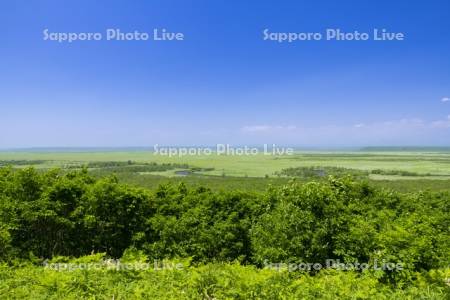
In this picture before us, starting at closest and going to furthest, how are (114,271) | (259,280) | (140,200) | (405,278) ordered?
(259,280) < (114,271) < (405,278) < (140,200)

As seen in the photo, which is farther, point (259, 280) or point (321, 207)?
point (321, 207)

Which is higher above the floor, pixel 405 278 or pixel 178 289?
pixel 178 289

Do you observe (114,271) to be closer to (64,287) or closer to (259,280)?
(64,287)

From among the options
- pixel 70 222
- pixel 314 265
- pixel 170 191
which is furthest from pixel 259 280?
pixel 170 191

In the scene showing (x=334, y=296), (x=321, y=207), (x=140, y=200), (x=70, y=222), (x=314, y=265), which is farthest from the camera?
(x=140, y=200)

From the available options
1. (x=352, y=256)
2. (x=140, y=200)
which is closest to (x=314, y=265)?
(x=352, y=256)

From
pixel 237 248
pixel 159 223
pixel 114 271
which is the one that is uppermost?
pixel 114 271
